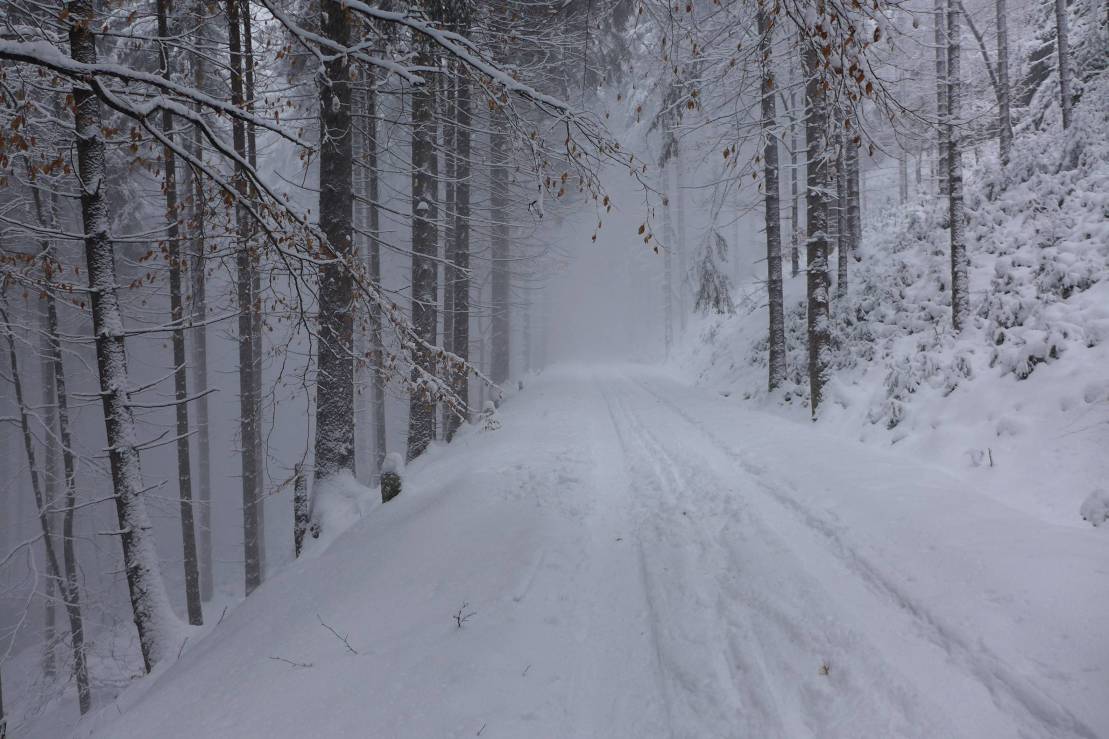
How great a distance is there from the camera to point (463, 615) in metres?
3.69

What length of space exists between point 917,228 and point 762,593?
1250cm

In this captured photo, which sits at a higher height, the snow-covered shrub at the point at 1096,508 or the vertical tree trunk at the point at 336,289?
the vertical tree trunk at the point at 336,289

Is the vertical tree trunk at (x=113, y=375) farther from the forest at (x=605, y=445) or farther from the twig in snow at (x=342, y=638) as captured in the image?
the twig in snow at (x=342, y=638)

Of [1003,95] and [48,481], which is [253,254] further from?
[48,481]

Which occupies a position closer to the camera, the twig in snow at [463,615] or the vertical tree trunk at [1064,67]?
the twig in snow at [463,615]

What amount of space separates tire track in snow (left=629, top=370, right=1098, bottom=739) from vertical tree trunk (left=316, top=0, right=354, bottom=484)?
574 cm

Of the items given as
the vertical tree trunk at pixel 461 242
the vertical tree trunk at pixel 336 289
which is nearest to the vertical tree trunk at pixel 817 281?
the vertical tree trunk at pixel 461 242

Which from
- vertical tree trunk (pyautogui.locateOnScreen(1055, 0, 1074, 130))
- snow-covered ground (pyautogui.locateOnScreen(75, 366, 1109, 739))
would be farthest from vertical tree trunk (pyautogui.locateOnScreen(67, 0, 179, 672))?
vertical tree trunk (pyautogui.locateOnScreen(1055, 0, 1074, 130))

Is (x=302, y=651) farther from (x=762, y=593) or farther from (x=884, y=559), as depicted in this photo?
(x=884, y=559)

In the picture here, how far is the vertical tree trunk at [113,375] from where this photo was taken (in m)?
5.30

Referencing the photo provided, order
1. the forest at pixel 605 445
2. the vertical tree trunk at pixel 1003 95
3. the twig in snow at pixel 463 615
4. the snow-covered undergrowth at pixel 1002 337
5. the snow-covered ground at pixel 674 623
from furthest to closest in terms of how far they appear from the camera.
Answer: the vertical tree trunk at pixel 1003 95 → the snow-covered undergrowth at pixel 1002 337 → the twig in snow at pixel 463 615 → the forest at pixel 605 445 → the snow-covered ground at pixel 674 623

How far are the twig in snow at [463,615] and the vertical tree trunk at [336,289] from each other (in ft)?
13.0

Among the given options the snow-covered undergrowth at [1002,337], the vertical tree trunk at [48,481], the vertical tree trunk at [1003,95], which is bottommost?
the vertical tree trunk at [48,481]

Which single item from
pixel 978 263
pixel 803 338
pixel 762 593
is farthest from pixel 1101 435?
pixel 803 338
